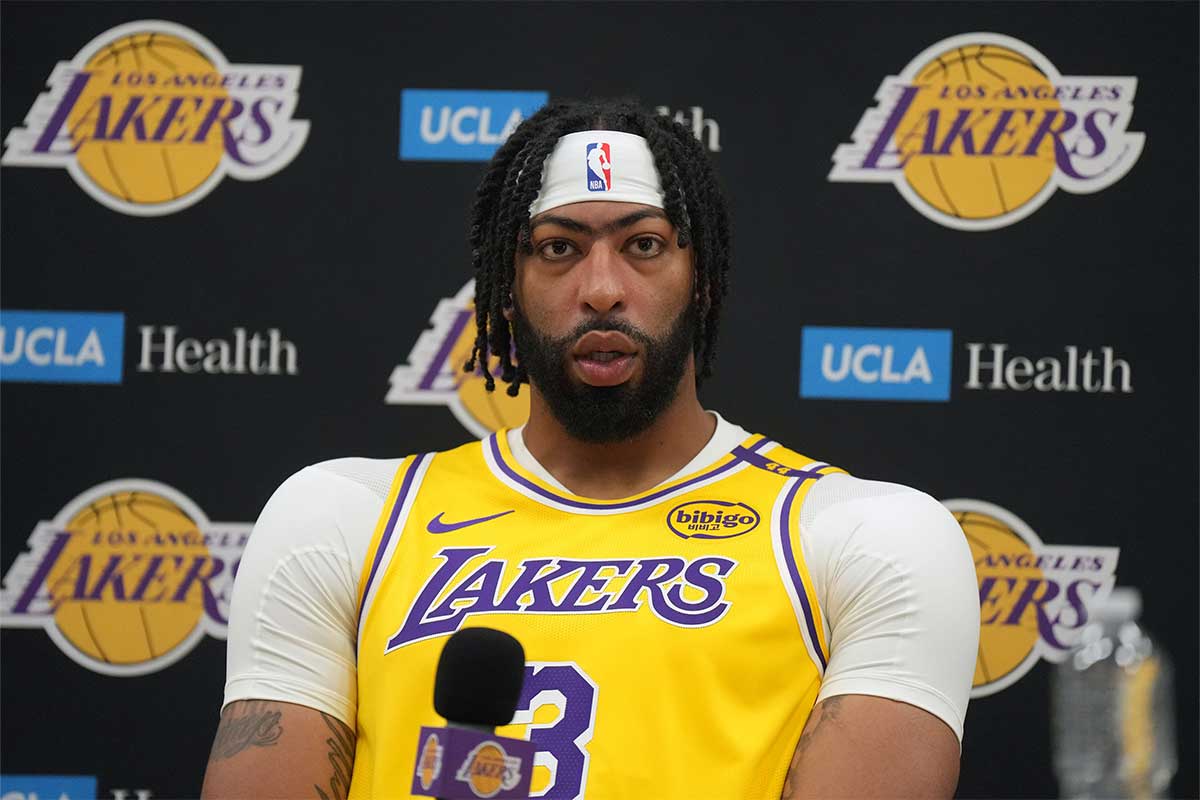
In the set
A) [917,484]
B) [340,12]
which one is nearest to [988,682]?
[917,484]

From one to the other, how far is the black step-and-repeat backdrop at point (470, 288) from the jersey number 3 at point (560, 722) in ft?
3.10

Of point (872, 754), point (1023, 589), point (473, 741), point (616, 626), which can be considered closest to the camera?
point (473, 741)

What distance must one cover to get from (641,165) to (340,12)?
93 cm

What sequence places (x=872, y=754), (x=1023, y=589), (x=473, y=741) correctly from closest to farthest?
(x=473, y=741) → (x=872, y=754) → (x=1023, y=589)

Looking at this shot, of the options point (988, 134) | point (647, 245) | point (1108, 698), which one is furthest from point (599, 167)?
point (1108, 698)

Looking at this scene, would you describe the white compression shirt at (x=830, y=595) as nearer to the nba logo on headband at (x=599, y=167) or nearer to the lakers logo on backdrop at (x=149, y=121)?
the nba logo on headband at (x=599, y=167)

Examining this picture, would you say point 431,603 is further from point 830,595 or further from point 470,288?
point 470,288

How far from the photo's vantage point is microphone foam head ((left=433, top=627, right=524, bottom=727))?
37.4 inches

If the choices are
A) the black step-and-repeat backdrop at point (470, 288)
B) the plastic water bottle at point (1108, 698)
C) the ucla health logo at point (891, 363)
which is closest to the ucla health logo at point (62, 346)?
the black step-and-repeat backdrop at point (470, 288)

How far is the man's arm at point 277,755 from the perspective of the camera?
5.17ft

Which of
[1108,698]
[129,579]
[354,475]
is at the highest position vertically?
[354,475]

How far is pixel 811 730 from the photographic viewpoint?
1.56m

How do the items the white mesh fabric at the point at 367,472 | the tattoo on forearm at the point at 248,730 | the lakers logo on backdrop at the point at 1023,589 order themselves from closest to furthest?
1. the tattoo on forearm at the point at 248,730
2. the white mesh fabric at the point at 367,472
3. the lakers logo on backdrop at the point at 1023,589

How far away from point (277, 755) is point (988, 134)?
1.65 m
